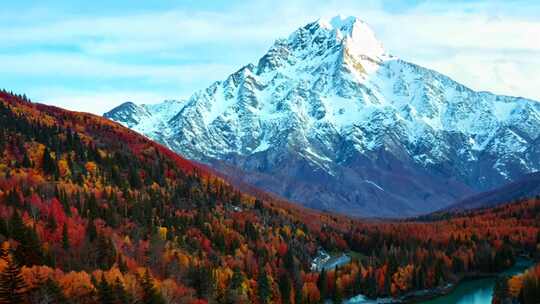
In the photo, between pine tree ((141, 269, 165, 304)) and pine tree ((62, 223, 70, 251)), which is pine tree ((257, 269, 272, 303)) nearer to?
pine tree ((141, 269, 165, 304))

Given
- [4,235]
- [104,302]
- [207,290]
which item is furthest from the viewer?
[207,290]

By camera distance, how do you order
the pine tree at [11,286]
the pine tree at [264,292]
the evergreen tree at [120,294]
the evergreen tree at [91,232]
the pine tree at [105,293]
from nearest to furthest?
1. the pine tree at [11,286]
2. the pine tree at [105,293]
3. the evergreen tree at [120,294]
4. the evergreen tree at [91,232]
5. the pine tree at [264,292]

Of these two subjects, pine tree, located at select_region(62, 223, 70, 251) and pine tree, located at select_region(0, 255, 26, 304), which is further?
pine tree, located at select_region(62, 223, 70, 251)

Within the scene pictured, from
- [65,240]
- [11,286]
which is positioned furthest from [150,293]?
[11,286]

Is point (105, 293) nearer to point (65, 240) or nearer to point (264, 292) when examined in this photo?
point (65, 240)

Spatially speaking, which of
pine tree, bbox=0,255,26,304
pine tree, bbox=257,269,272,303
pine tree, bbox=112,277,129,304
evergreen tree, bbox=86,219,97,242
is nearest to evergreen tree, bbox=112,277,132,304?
pine tree, bbox=112,277,129,304

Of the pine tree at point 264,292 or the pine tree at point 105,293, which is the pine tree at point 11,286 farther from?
the pine tree at point 264,292

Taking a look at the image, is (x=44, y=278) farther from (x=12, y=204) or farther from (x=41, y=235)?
(x=12, y=204)

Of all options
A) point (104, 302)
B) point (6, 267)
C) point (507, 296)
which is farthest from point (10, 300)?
point (507, 296)

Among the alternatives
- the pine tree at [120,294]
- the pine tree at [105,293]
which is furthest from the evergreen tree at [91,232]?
the pine tree at [105,293]
